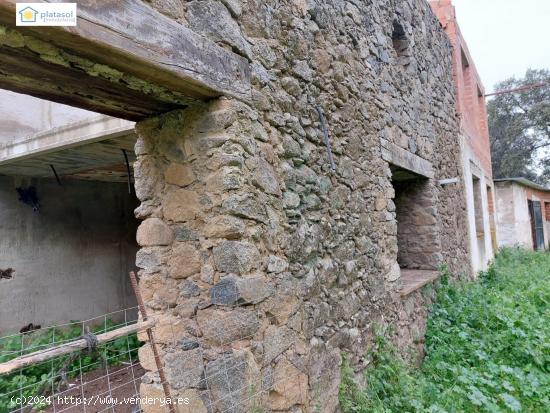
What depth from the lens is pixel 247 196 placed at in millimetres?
1811

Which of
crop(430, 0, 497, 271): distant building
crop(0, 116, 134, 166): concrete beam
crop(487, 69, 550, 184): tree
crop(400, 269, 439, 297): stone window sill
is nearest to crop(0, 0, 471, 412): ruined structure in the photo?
crop(400, 269, 439, 297): stone window sill

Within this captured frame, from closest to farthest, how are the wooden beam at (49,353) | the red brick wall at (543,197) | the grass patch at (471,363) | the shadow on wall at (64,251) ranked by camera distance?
the wooden beam at (49,353)
the grass patch at (471,363)
the shadow on wall at (64,251)
the red brick wall at (543,197)

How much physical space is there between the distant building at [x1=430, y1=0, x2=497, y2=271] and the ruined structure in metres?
4.61

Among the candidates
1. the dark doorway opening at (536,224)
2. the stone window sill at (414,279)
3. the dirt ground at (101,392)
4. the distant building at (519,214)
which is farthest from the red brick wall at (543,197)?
the dirt ground at (101,392)

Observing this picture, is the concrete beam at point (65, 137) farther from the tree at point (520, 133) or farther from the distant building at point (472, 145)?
the tree at point (520, 133)

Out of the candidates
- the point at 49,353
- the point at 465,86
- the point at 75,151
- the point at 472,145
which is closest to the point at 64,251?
the point at 75,151

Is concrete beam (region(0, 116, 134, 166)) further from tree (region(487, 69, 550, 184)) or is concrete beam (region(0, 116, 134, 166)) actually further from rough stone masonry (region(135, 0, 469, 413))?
tree (region(487, 69, 550, 184))

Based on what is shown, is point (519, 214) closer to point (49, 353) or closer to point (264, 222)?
point (264, 222)

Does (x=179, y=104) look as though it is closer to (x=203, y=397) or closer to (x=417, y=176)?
(x=203, y=397)

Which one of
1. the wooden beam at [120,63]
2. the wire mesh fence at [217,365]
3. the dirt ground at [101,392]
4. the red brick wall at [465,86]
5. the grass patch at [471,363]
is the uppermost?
the red brick wall at [465,86]

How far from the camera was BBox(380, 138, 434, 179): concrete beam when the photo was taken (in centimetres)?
368

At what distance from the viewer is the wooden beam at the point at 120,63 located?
4.18 feet

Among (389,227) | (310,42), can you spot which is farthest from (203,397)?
(389,227)
